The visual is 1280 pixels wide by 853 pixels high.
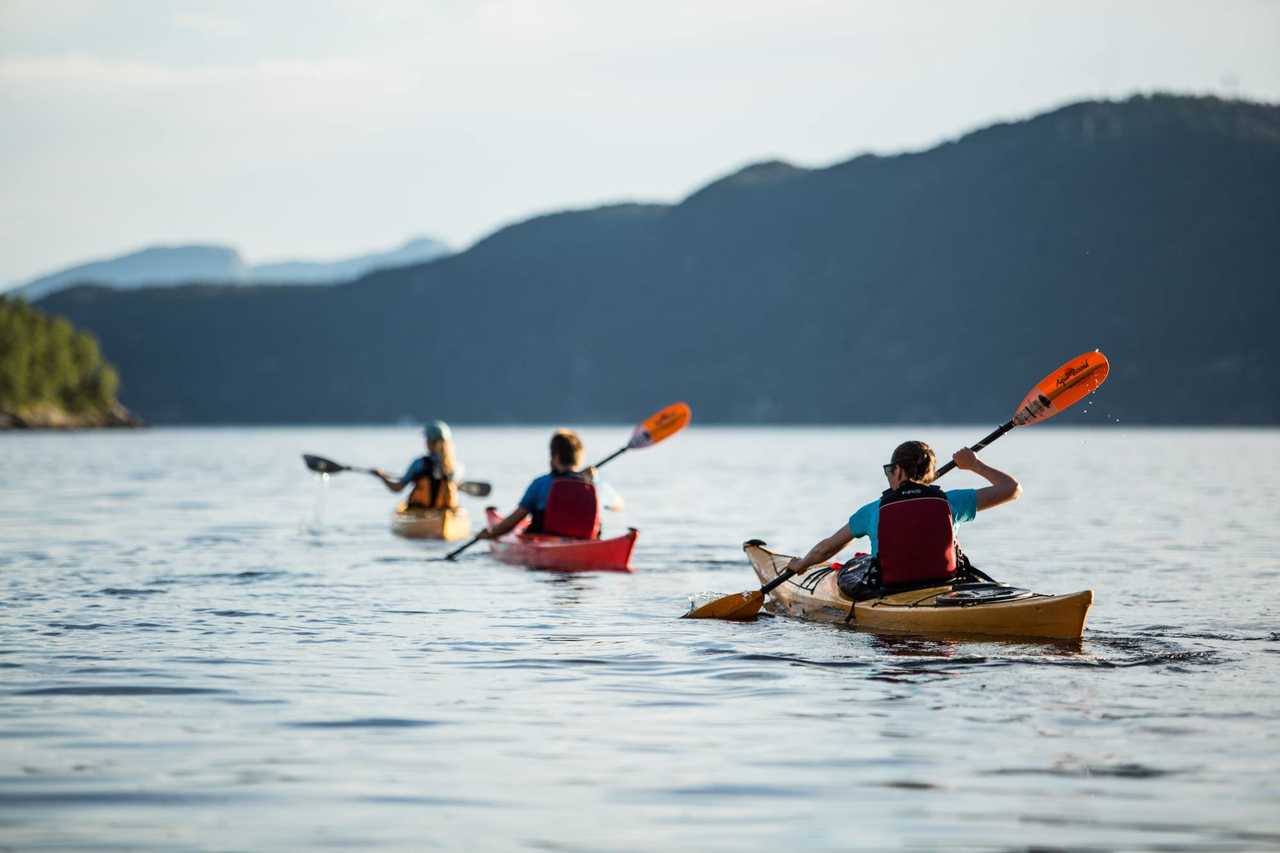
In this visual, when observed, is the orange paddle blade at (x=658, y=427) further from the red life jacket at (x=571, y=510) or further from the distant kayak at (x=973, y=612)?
the distant kayak at (x=973, y=612)

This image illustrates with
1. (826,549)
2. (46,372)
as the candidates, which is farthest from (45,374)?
(826,549)

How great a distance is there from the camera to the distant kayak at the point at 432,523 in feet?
78.8

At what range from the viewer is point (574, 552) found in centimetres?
1897

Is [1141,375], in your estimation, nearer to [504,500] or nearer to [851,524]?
[504,500]

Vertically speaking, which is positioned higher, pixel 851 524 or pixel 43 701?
pixel 851 524

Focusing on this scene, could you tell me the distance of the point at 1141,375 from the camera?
7608 inches

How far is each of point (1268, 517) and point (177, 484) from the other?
3022 cm

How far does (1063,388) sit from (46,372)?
143 metres

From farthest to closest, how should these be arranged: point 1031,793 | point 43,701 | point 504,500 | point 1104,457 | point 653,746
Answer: point 1104,457 < point 504,500 < point 43,701 < point 653,746 < point 1031,793

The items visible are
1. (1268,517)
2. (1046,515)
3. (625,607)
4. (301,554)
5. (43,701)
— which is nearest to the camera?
(43,701)

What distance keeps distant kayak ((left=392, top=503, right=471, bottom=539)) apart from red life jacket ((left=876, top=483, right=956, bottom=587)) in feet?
39.1

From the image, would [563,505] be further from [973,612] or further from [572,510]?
[973,612]

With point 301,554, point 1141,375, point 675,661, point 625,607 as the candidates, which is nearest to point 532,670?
point 675,661

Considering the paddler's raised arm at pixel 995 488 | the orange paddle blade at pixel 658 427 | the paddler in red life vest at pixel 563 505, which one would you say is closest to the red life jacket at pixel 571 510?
the paddler in red life vest at pixel 563 505
